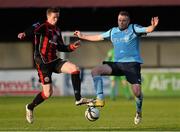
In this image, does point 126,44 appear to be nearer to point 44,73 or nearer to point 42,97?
point 44,73

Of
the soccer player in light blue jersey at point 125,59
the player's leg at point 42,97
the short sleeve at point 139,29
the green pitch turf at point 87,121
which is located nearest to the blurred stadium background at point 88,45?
→ the green pitch turf at point 87,121

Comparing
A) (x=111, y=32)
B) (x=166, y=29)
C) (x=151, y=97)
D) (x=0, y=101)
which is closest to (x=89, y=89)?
(x=151, y=97)

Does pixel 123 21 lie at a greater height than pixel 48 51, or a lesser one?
greater

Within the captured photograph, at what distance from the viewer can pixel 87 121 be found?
60.1 ft

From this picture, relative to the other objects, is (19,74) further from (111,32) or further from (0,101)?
(111,32)

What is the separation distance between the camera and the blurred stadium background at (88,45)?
3083 cm

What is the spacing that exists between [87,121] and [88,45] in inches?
592

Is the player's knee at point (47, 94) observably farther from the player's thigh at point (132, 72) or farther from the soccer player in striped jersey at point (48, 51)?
the player's thigh at point (132, 72)

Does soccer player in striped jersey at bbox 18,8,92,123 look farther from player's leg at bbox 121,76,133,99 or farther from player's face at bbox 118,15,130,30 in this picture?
player's leg at bbox 121,76,133,99

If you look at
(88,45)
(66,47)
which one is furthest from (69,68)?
(88,45)

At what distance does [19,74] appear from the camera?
3189cm

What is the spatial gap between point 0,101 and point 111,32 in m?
11.0

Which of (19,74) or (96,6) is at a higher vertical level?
(96,6)

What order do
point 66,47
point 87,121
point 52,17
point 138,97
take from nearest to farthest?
point 52,17, point 66,47, point 138,97, point 87,121
